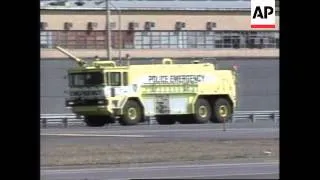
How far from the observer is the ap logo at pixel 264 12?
167 inches

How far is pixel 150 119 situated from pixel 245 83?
38.1 ft

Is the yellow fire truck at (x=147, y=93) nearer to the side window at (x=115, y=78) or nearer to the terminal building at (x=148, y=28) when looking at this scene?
the side window at (x=115, y=78)

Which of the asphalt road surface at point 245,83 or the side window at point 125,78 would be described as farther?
the asphalt road surface at point 245,83

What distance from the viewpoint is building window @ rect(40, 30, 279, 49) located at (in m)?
45.6

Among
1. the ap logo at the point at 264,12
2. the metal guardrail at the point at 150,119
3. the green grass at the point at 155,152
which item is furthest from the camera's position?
the metal guardrail at the point at 150,119

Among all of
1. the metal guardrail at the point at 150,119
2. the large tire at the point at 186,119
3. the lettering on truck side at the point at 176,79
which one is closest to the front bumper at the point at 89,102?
the metal guardrail at the point at 150,119

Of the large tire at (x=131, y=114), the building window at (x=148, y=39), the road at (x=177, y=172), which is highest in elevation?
the building window at (x=148, y=39)

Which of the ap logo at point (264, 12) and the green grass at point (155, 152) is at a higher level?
the ap logo at point (264, 12)

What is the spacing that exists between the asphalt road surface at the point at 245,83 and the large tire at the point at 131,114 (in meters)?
8.32

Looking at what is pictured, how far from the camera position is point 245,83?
45188mm

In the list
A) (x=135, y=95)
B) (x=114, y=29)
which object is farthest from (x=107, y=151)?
(x=114, y=29)

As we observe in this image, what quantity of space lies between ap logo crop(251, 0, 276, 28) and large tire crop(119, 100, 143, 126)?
29278 millimetres

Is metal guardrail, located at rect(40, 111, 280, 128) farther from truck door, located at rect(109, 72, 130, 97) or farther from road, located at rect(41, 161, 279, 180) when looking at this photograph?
road, located at rect(41, 161, 279, 180)

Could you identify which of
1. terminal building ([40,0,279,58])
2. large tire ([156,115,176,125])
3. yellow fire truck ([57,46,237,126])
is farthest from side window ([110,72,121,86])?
terminal building ([40,0,279,58])
